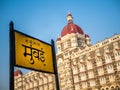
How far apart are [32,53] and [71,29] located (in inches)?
1738

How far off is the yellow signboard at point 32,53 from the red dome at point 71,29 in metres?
43.1

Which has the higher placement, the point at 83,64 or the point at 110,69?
the point at 83,64

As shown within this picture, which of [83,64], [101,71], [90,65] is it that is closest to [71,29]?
[83,64]

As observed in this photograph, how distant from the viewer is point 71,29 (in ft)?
159

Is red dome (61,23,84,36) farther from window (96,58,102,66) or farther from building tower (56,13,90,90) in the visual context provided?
window (96,58,102,66)

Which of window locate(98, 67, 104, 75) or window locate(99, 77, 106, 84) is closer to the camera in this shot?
window locate(99, 77, 106, 84)

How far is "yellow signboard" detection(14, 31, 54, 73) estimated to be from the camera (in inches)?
164

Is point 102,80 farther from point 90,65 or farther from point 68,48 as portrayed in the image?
point 68,48

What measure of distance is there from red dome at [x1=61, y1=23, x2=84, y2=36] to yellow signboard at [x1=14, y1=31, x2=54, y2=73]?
43051 mm

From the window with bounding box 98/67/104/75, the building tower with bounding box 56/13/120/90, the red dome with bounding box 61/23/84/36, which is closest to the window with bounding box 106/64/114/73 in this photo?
the building tower with bounding box 56/13/120/90

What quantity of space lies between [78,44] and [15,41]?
1711 inches

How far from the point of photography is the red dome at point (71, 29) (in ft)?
158

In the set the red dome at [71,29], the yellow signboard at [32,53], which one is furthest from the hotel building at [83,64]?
the yellow signboard at [32,53]

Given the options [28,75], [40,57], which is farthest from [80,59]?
[40,57]
